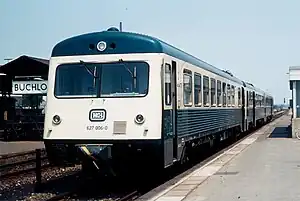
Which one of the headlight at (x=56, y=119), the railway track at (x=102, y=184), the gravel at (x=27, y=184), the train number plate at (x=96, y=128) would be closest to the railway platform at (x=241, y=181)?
the railway track at (x=102, y=184)

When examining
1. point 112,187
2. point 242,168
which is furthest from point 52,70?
point 242,168

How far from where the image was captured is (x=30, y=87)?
2938 cm

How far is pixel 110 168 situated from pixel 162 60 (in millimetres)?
2416

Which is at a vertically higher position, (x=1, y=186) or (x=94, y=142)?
(x=94, y=142)

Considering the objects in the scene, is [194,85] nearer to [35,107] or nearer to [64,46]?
[64,46]

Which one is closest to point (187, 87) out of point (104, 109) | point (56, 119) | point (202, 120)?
point (202, 120)

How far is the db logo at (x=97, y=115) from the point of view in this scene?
11539 millimetres

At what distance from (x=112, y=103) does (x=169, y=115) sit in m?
1.27

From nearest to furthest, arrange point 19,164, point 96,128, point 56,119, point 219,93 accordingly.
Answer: point 96,128, point 56,119, point 19,164, point 219,93

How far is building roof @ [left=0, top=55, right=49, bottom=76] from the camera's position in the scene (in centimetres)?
2844

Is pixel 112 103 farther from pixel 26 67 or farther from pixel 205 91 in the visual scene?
pixel 26 67

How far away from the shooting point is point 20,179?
14992 mm

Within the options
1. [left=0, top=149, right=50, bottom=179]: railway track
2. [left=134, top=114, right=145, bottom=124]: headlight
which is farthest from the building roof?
[left=134, top=114, right=145, bottom=124]: headlight

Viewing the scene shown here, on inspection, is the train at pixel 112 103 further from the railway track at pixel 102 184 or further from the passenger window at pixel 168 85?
the railway track at pixel 102 184
